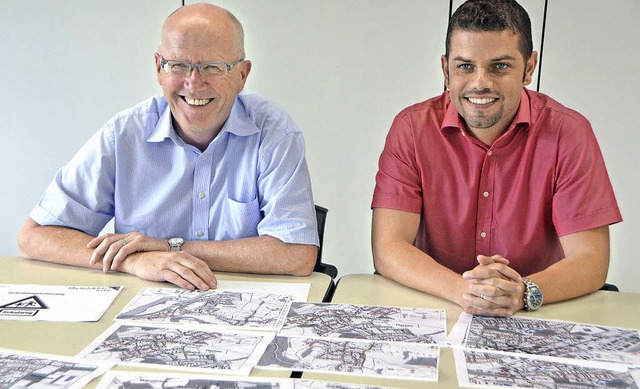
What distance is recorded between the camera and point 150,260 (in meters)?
1.92

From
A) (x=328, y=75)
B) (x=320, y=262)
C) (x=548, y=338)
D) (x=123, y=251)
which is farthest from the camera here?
(x=328, y=75)

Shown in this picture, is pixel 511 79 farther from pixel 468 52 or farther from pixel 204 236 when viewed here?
pixel 204 236

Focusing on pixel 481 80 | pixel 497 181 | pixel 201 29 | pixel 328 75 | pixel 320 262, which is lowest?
pixel 320 262

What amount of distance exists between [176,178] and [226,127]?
0.21 meters

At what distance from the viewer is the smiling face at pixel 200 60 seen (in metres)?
2.04

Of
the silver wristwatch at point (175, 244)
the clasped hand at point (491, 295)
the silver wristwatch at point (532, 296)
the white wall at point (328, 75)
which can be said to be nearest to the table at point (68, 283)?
the silver wristwatch at point (175, 244)

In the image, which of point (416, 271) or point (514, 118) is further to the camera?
point (514, 118)

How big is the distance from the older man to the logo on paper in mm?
268

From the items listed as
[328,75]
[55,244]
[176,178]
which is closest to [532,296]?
[176,178]

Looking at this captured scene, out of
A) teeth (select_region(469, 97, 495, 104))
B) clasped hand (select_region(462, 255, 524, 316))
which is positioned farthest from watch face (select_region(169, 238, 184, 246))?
teeth (select_region(469, 97, 495, 104))

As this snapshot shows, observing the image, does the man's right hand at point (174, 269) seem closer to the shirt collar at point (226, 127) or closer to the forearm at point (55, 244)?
the forearm at point (55, 244)

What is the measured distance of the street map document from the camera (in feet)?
5.43

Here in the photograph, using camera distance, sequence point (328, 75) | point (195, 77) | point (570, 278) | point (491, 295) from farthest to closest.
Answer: point (328, 75), point (195, 77), point (570, 278), point (491, 295)

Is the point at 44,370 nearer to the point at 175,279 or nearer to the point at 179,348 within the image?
the point at 179,348
